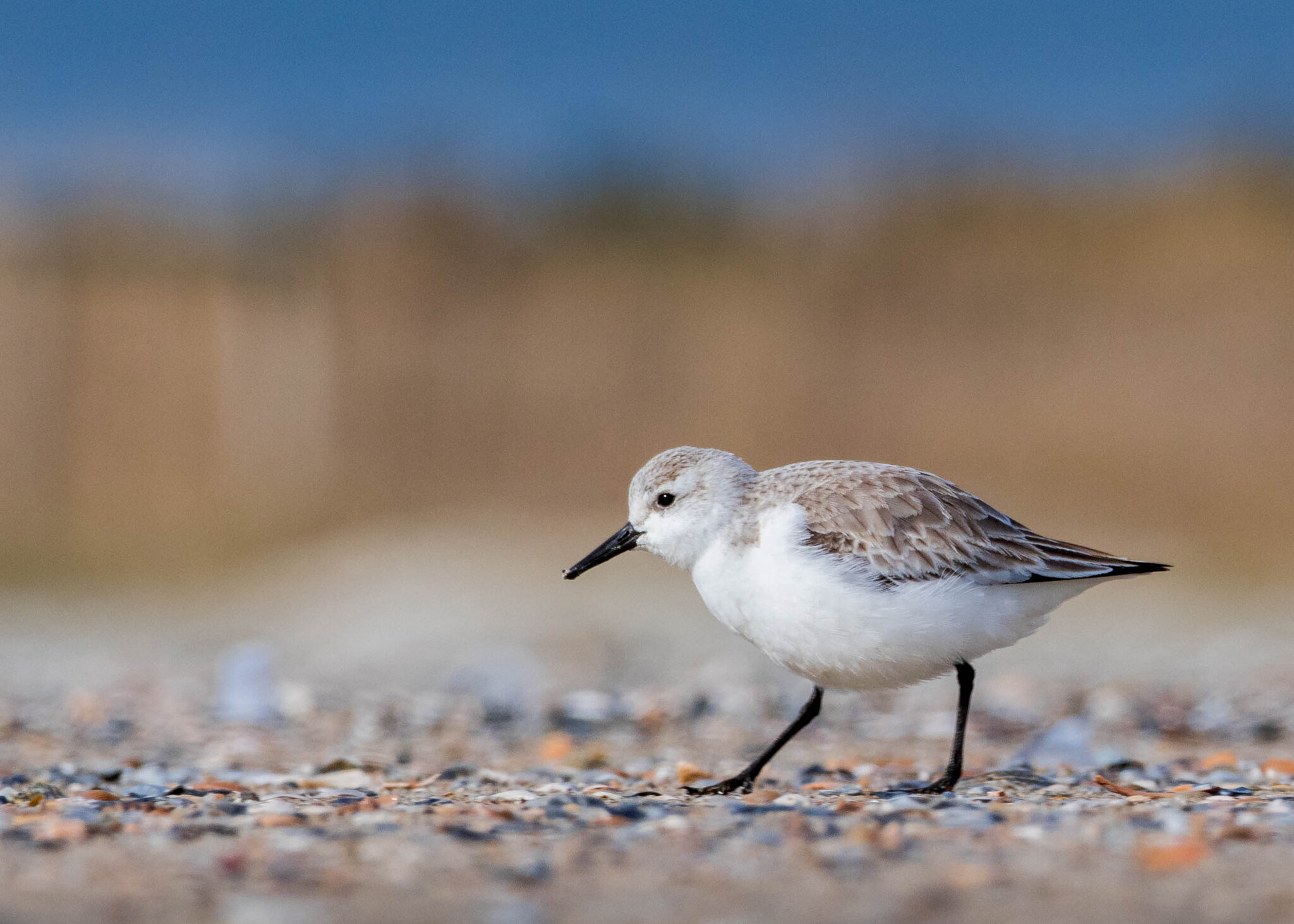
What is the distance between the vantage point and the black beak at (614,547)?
527 centimetres

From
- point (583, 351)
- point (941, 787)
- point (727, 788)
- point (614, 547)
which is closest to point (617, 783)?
point (727, 788)

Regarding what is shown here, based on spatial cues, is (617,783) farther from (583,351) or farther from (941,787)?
(583,351)

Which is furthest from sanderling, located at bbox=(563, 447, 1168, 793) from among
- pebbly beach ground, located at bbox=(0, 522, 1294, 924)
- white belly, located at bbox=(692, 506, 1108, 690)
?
pebbly beach ground, located at bbox=(0, 522, 1294, 924)

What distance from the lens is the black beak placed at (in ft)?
17.3

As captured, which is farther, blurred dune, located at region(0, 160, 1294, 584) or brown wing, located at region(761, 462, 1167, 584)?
blurred dune, located at region(0, 160, 1294, 584)

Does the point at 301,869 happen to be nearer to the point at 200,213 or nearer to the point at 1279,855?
the point at 1279,855

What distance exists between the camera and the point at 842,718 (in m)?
7.72

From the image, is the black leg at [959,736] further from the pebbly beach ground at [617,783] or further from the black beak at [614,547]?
the black beak at [614,547]

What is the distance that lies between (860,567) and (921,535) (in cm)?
29

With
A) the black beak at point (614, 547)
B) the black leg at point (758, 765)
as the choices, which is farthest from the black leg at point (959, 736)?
the black beak at point (614, 547)

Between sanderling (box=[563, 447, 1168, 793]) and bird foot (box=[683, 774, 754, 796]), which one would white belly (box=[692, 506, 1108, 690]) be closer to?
sanderling (box=[563, 447, 1168, 793])

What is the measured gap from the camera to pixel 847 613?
4.55m

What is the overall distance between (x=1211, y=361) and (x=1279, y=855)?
19.1m

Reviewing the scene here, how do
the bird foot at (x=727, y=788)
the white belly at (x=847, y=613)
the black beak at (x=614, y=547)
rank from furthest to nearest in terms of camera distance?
the black beak at (x=614, y=547)
the bird foot at (x=727, y=788)
the white belly at (x=847, y=613)
